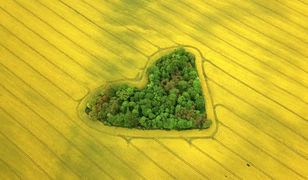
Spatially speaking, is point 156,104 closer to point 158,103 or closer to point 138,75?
point 158,103

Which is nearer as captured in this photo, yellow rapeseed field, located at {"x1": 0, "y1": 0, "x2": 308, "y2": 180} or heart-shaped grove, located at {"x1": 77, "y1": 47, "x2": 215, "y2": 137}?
yellow rapeseed field, located at {"x1": 0, "y1": 0, "x2": 308, "y2": 180}

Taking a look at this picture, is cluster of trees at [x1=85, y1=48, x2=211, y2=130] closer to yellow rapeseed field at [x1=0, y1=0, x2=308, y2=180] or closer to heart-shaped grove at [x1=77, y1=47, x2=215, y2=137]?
heart-shaped grove at [x1=77, y1=47, x2=215, y2=137]

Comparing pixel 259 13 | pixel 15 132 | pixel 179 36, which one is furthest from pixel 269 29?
pixel 15 132

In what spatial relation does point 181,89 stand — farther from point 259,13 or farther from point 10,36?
point 10,36

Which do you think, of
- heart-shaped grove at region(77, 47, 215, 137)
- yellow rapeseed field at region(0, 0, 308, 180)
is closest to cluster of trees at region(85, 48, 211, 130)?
heart-shaped grove at region(77, 47, 215, 137)

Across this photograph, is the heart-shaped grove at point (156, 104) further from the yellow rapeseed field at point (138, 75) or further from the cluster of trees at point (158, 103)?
the yellow rapeseed field at point (138, 75)

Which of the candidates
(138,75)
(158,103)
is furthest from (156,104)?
(138,75)
